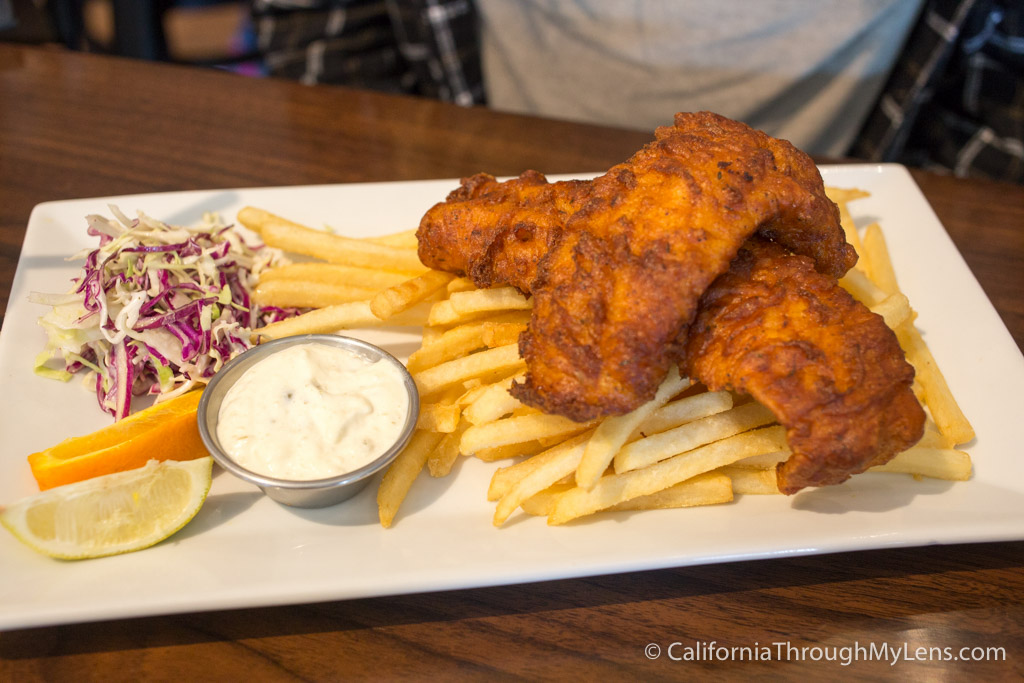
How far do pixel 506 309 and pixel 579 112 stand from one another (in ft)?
9.76

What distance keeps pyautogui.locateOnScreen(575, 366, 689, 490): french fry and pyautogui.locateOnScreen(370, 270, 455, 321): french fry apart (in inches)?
31.1

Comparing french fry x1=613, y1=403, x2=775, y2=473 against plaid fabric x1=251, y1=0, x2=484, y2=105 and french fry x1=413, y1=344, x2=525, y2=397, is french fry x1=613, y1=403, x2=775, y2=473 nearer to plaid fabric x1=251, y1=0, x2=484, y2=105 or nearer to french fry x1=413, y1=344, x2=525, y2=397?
french fry x1=413, y1=344, x2=525, y2=397

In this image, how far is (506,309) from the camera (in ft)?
8.21

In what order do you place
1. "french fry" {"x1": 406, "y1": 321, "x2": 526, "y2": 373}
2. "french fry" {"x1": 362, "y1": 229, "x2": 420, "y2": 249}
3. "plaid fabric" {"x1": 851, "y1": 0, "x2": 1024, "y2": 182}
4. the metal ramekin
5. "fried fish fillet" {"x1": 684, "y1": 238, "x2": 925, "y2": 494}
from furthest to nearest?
"plaid fabric" {"x1": 851, "y1": 0, "x2": 1024, "y2": 182}, "french fry" {"x1": 362, "y1": 229, "x2": 420, "y2": 249}, "french fry" {"x1": 406, "y1": 321, "x2": 526, "y2": 373}, the metal ramekin, "fried fish fillet" {"x1": 684, "y1": 238, "x2": 925, "y2": 494}

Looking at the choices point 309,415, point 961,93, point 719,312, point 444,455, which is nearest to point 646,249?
point 719,312

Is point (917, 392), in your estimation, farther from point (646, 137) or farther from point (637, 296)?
point (646, 137)

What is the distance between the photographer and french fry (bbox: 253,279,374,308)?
9.16ft

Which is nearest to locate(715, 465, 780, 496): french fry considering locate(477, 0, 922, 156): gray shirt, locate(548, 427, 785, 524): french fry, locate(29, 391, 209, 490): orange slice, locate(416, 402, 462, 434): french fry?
locate(548, 427, 785, 524): french fry

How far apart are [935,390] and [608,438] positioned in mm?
1181

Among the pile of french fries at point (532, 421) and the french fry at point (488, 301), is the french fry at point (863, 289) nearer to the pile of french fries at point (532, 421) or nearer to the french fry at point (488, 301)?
the pile of french fries at point (532, 421)

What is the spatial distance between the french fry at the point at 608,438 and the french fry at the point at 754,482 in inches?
14.5

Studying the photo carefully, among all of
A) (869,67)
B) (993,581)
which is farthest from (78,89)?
(993,581)

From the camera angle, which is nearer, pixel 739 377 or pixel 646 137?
pixel 739 377

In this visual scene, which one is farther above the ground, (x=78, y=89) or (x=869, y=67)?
(x=869, y=67)
